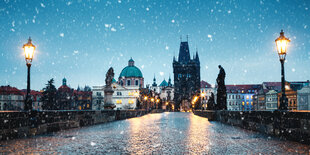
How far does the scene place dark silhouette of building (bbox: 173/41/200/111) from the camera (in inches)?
4734

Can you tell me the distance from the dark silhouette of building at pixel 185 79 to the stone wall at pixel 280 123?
10536 cm

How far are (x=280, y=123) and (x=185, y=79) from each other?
11200cm

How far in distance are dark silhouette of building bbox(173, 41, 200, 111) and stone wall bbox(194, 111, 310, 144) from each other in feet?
346

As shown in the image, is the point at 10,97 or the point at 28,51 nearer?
the point at 28,51

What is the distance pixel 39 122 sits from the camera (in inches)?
440

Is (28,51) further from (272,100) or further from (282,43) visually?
(272,100)

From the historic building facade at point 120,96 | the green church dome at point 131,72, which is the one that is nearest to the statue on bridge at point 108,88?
the historic building facade at point 120,96

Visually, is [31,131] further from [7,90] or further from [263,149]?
[7,90]

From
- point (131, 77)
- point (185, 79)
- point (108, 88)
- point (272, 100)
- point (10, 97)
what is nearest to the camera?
point (108, 88)

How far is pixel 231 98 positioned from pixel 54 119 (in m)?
111

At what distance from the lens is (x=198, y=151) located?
269 inches

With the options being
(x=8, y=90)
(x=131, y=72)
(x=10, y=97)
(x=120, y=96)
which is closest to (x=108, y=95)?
(x=8, y=90)

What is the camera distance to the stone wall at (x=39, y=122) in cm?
898

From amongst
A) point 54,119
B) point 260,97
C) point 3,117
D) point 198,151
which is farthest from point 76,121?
point 260,97
